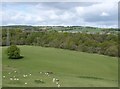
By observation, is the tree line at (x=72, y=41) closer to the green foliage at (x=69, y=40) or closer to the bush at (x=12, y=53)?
the green foliage at (x=69, y=40)

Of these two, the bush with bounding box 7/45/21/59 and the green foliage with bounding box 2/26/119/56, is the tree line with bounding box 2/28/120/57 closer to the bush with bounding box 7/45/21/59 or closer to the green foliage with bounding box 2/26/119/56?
the green foliage with bounding box 2/26/119/56

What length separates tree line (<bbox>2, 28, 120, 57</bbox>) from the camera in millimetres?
64500

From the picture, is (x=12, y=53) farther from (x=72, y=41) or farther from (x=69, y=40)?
(x=69, y=40)

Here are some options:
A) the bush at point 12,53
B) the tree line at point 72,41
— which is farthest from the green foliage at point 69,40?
the bush at point 12,53

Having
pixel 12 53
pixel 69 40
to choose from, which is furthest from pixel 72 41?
pixel 12 53

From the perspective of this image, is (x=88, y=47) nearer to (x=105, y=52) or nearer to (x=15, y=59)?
(x=105, y=52)

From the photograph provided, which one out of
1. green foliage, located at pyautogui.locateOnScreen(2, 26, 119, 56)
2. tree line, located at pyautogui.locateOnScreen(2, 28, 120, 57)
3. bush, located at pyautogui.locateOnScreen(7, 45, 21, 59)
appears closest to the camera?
bush, located at pyautogui.locateOnScreen(7, 45, 21, 59)

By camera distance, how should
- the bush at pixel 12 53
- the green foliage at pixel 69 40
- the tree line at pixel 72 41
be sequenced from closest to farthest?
the bush at pixel 12 53 → the tree line at pixel 72 41 → the green foliage at pixel 69 40

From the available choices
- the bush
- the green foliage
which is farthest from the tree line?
the bush

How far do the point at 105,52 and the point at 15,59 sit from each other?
23334 millimetres

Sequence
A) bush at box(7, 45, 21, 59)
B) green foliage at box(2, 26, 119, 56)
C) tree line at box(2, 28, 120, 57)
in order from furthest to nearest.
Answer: green foliage at box(2, 26, 119, 56) < tree line at box(2, 28, 120, 57) < bush at box(7, 45, 21, 59)

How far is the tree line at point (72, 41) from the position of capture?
212 ft

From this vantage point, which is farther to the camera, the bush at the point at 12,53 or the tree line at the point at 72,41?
the tree line at the point at 72,41

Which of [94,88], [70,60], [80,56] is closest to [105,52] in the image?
[80,56]
